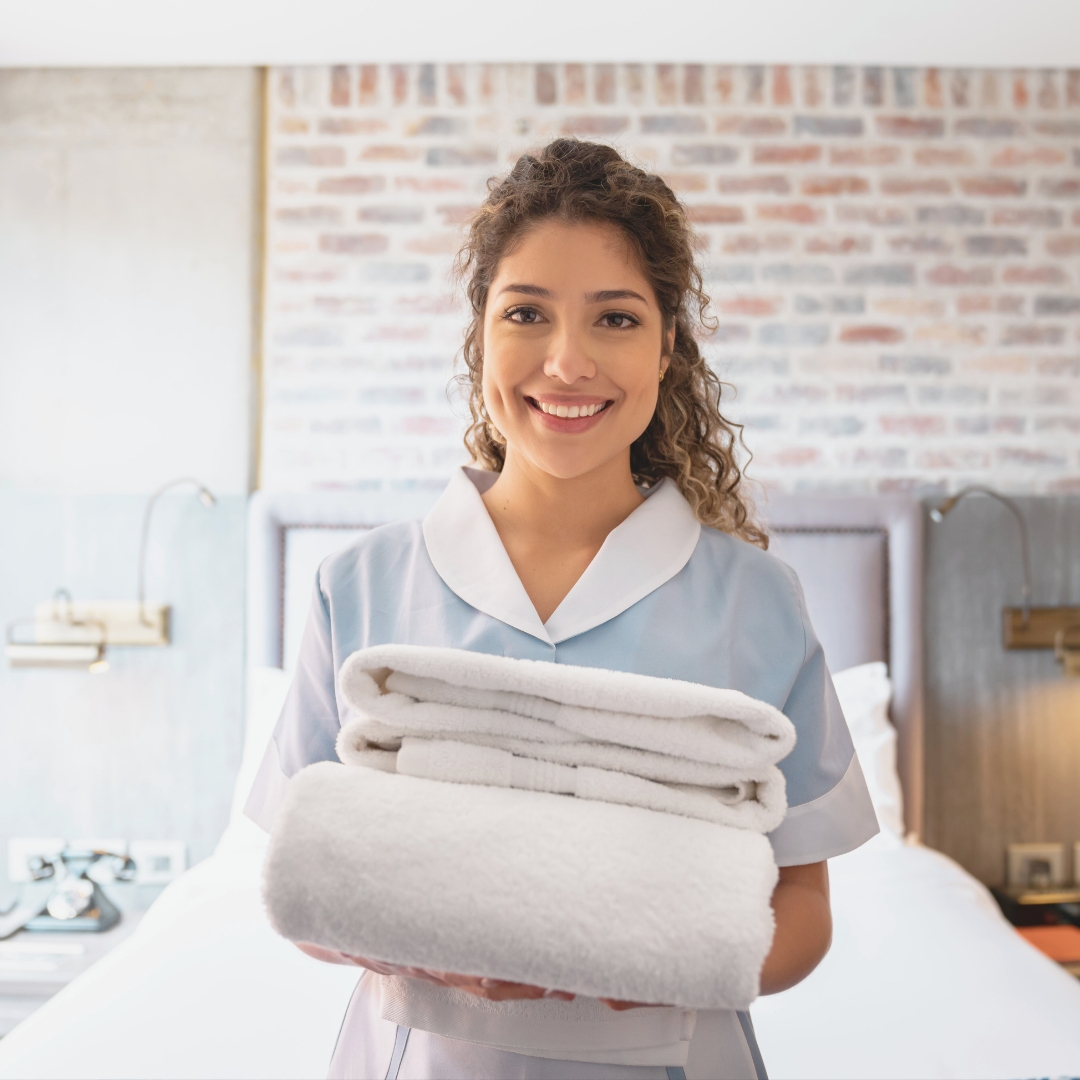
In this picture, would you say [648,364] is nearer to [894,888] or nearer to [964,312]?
[894,888]

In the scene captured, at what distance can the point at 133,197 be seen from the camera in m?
2.66

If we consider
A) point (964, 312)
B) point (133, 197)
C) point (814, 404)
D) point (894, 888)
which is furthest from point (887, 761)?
point (133, 197)

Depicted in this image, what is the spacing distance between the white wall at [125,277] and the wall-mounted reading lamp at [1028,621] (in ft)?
6.84

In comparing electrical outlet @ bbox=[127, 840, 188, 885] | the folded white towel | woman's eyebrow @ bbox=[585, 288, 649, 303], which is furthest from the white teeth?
electrical outlet @ bbox=[127, 840, 188, 885]

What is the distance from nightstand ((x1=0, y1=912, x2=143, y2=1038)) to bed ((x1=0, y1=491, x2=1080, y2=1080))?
0.30m

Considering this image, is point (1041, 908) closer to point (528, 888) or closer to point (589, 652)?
→ point (589, 652)

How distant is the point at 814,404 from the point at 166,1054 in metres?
2.22

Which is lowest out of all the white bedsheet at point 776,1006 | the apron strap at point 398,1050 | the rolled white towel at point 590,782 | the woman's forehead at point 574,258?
the white bedsheet at point 776,1006

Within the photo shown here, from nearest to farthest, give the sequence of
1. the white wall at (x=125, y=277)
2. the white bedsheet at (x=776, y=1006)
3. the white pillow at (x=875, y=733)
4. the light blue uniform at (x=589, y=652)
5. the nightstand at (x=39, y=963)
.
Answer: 1. the light blue uniform at (x=589, y=652)
2. the white bedsheet at (x=776, y=1006)
3. the nightstand at (x=39, y=963)
4. the white pillow at (x=875, y=733)
5. the white wall at (x=125, y=277)

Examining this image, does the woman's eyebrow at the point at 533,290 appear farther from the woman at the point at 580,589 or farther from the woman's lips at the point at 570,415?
the woman's lips at the point at 570,415

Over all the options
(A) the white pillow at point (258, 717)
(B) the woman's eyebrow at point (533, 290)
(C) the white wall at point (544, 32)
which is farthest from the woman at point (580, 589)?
(C) the white wall at point (544, 32)

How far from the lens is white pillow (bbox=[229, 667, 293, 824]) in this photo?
233cm

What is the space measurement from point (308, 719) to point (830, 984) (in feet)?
3.67

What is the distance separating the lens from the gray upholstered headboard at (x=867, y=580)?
2510 mm
